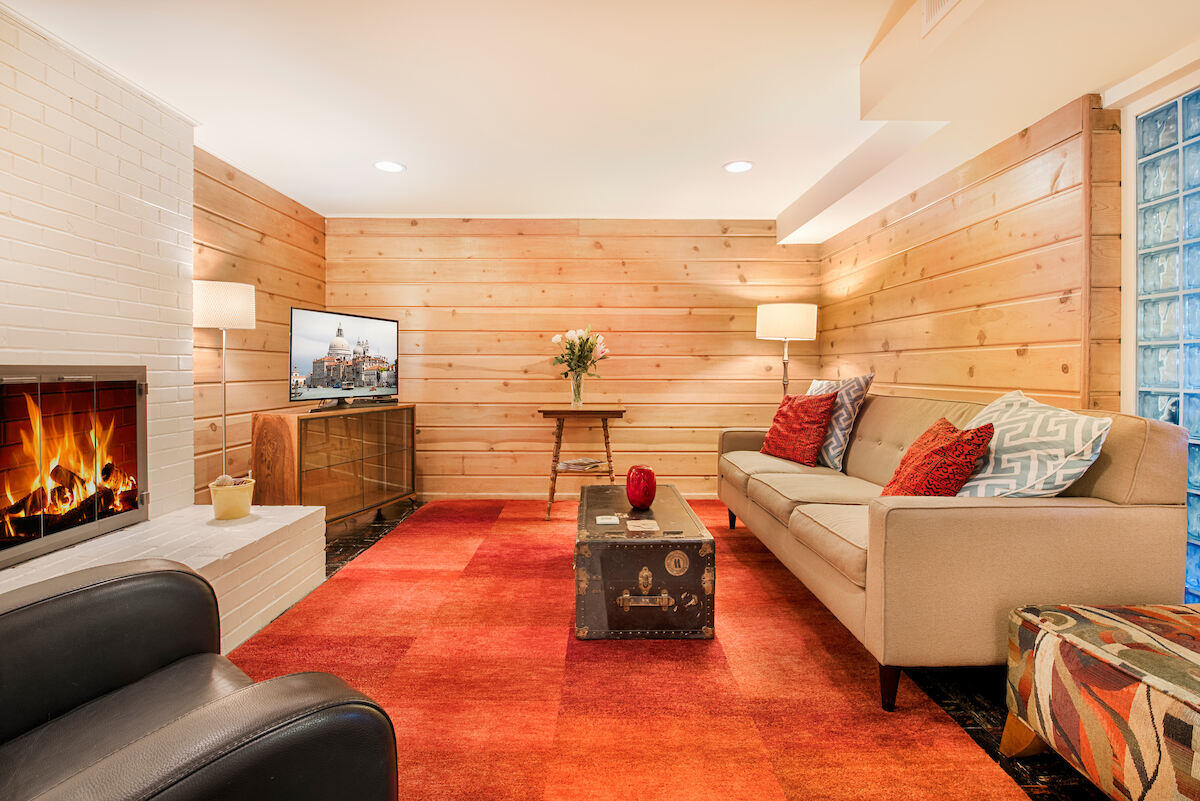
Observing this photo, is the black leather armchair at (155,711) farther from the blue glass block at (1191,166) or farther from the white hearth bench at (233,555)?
the blue glass block at (1191,166)

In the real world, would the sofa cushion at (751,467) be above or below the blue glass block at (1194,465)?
below

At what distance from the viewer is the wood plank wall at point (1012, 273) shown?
210 cm

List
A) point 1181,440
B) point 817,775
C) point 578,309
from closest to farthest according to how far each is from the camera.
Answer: point 817,775 < point 1181,440 < point 578,309

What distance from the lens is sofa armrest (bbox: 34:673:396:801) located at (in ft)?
1.99

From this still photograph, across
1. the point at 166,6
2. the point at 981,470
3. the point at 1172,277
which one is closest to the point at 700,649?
the point at 981,470

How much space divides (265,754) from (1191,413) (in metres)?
2.64

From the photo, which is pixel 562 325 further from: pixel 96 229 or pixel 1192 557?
pixel 1192 557

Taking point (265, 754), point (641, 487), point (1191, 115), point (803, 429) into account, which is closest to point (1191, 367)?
point (1191, 115)

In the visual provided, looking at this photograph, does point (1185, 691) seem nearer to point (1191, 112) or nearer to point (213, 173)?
point (1191, 112)

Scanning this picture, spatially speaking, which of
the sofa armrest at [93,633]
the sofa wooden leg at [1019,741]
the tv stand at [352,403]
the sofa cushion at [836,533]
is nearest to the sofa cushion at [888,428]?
the sofa cushion at [836,533]

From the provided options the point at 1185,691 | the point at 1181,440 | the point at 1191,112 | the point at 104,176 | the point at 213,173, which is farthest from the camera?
the point at 213,173

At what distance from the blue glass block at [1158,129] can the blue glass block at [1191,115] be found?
3 centimetres

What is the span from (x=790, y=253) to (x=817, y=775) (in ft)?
12.7

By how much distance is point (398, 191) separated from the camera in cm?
396
